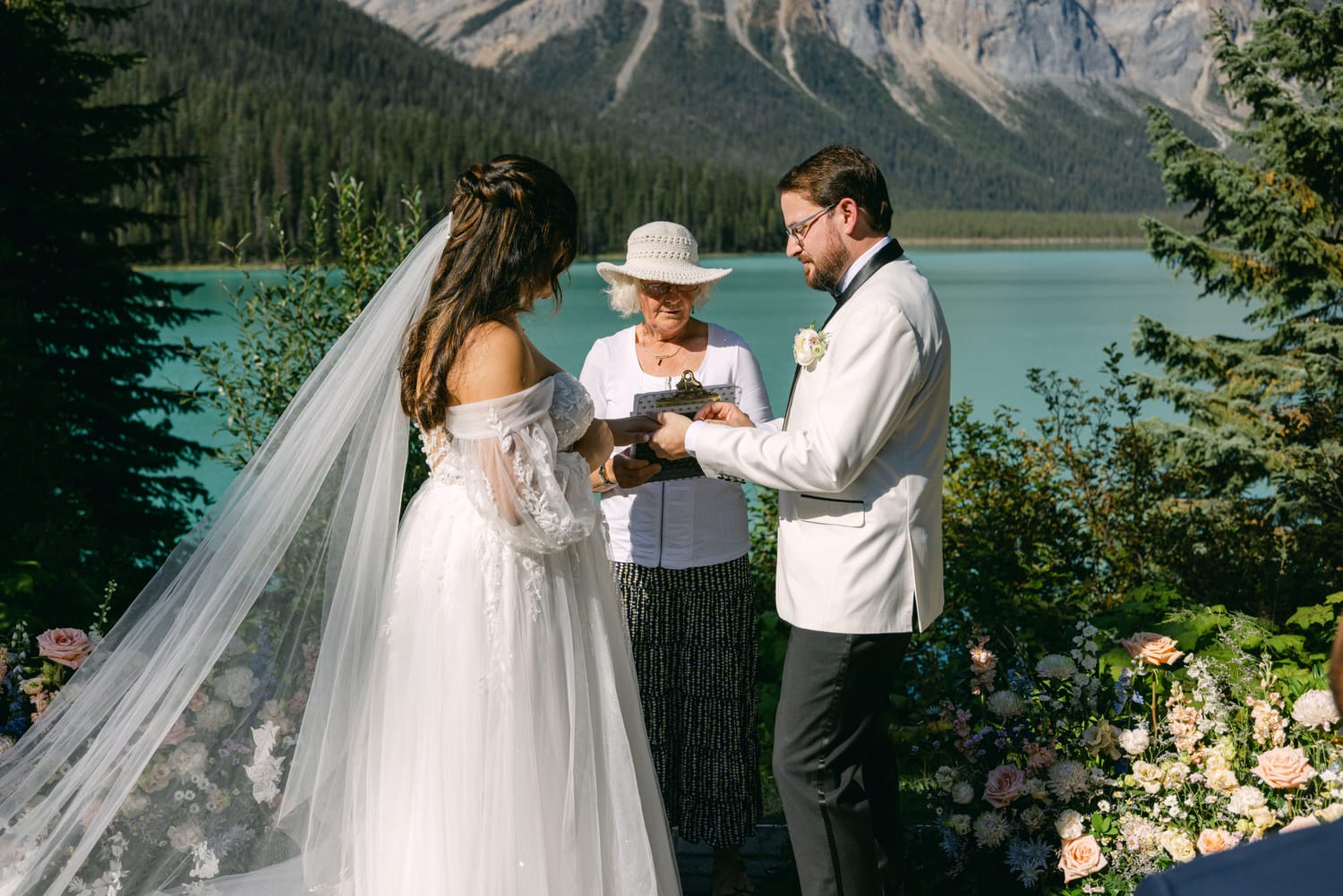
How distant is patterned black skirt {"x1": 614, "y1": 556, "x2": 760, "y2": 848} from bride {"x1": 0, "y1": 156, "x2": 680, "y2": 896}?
56 centimetres

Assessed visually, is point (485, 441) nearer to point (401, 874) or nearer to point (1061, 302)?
point (401, 874)

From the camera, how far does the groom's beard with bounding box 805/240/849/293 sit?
104 inches

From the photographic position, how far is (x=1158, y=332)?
8.89 meters

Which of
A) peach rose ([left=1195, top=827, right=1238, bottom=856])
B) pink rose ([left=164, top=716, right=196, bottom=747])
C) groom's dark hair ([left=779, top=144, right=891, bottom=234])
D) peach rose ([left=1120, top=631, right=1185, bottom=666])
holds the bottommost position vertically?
peach rose ([left=1195, top=827, right=1238, bottom=856])

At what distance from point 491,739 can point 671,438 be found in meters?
0.89

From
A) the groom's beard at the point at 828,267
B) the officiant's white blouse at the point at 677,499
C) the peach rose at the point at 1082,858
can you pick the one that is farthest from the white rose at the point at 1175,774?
the groom's beard at the point at 828,267

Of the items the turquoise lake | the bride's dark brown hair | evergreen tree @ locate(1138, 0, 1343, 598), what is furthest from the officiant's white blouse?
evergreen tree @ locate(1138, 0, 1343, 598)

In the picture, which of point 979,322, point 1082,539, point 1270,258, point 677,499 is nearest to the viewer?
point 677,499

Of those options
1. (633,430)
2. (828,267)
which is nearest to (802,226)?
(828,267)

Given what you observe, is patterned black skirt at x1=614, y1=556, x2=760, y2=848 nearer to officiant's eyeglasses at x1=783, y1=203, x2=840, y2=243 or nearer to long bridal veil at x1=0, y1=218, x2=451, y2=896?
long bridal veil at x1=0, y1=218, x2=451, y2=896

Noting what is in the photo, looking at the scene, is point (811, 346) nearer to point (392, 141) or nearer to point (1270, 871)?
point (1270, 871)

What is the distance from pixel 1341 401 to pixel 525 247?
288 inches

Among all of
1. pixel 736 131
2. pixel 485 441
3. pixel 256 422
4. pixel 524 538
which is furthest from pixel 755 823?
pixel 736 131

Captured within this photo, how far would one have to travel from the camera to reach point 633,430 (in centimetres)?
299
